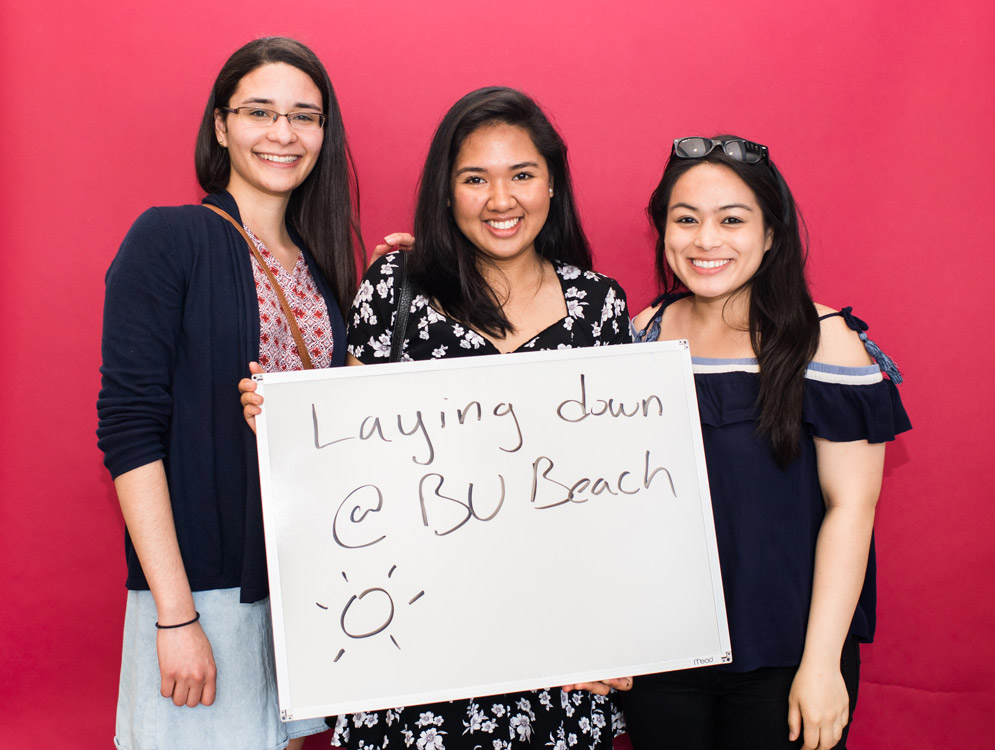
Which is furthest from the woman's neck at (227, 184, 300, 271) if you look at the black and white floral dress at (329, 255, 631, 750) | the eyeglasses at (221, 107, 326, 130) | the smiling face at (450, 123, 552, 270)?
the smiling face at (450, 123, 552, 270)

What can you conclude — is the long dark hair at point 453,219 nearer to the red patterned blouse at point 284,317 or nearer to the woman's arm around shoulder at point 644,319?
the red patterned blouse at point 284,317

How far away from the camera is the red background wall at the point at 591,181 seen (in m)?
1.92

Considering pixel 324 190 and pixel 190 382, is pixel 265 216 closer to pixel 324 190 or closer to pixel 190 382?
pixel 324 190

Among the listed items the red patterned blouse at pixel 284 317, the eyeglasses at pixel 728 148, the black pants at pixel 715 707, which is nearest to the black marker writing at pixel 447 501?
the red patterned blouse at pixel 284 317

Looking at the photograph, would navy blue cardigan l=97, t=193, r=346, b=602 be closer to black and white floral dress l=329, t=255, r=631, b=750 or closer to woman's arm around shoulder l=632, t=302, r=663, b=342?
black and white floral dress l=329, t=255, r=631, b=750

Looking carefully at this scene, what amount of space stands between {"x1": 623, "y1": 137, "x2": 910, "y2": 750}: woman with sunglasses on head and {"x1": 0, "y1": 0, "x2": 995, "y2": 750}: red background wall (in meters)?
0.67

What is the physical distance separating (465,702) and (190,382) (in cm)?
78

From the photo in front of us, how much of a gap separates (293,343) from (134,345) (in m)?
0.31

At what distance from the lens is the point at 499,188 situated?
143cm

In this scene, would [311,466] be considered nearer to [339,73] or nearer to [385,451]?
[385,451]

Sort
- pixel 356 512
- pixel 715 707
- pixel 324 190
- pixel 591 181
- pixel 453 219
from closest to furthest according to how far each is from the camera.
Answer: pixel 356 512
pixel 715 707
pixel 453 219
pixel 324 190
pixel 591 181

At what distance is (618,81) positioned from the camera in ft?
6.71

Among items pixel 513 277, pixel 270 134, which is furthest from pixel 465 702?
pixel 270 134

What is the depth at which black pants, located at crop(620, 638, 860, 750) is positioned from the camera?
1.36 meters
